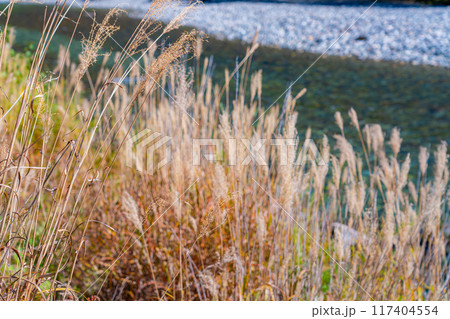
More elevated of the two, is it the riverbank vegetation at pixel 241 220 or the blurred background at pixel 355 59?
the blurred background at pixel 355 59

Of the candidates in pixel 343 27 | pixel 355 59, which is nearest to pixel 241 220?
pixel 355 59

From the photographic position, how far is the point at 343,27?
2.19m

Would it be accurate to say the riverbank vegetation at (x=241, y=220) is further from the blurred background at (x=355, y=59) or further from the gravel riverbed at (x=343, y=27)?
the gravel riverbed at (x=343, y=27)

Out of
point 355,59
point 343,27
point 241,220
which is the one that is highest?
point 343,27

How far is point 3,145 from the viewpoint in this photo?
816mm

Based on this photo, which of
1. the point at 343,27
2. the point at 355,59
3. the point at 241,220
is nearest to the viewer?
the point at 241,220

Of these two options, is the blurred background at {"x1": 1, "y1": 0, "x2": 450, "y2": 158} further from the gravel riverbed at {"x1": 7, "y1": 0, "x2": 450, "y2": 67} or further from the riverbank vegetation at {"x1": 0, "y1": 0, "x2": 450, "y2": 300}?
the riverbank vegetation at {"x1": 0, "y1": 0, "x2": 450, "y2": 300}

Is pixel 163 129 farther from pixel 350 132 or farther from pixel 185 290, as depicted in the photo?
pixel 350 132

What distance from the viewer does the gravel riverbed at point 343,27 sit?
164cm

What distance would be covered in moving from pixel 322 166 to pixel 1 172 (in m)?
0.77

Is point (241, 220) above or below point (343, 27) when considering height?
below

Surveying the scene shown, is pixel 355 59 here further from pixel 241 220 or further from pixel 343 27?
pixel 241 220

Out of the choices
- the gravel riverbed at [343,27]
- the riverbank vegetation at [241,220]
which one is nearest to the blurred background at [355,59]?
the gravel riverbed at [343,27]

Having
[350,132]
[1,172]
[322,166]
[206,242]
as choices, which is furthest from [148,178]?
[350,132]
